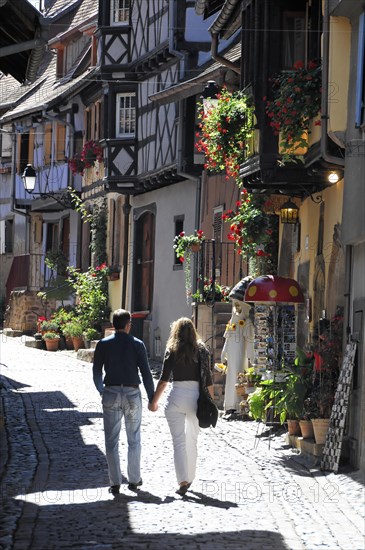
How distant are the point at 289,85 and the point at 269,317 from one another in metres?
3.38

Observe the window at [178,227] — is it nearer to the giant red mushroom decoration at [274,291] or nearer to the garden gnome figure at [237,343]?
the garden gnome figure at [237,343]

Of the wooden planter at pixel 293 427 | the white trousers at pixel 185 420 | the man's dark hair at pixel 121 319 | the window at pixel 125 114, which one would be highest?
the window at pixel 125 114

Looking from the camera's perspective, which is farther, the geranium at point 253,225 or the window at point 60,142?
the window at point 60,142

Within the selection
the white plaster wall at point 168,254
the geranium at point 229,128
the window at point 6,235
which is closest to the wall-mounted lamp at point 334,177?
the geranium at point 229,128

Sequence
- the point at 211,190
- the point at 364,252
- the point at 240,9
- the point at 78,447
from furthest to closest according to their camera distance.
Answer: the point at 211,190 < the point at 240,9 < the point at 78,447 < the point at 364,252

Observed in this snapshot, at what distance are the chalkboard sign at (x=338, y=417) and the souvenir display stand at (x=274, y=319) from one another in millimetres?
3349

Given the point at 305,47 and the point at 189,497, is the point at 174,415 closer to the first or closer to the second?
the point at 189,497

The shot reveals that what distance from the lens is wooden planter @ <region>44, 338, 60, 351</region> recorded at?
1298 inches

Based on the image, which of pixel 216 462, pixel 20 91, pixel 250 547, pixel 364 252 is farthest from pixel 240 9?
pixel 20 91

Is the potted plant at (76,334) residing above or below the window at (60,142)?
below

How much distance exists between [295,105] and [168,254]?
14287 mm

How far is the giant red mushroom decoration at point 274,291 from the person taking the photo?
1688 centimetres

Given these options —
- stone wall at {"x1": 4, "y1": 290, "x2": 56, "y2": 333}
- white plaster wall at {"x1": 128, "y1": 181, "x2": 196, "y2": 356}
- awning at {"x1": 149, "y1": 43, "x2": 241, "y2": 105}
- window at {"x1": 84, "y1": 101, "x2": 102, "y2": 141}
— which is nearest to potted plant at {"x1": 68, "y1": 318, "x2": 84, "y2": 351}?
white plaster wall at {"x1": 128, "y1": 181, "x2": 196, "y2": 356}

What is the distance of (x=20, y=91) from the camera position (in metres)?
46.6
